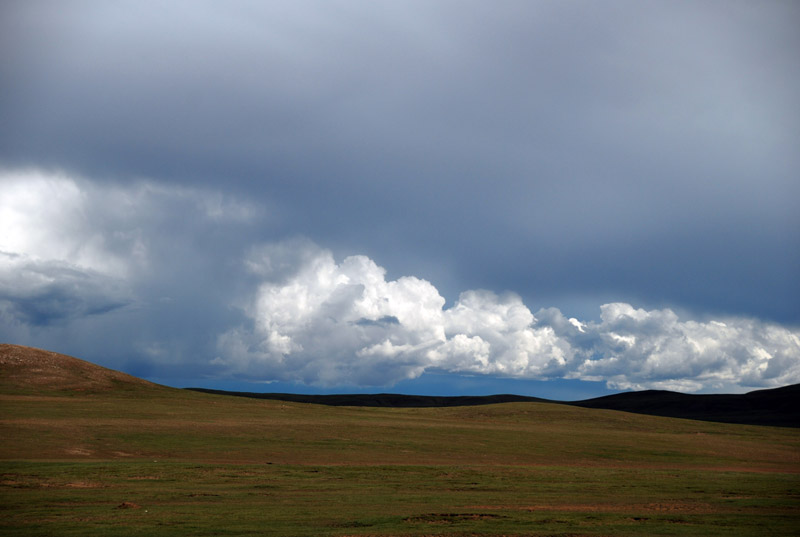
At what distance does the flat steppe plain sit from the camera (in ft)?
86.6

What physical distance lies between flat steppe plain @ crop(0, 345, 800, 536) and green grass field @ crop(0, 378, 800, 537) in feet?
0.59

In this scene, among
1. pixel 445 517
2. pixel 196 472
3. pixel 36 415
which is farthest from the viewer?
pixel 36 415

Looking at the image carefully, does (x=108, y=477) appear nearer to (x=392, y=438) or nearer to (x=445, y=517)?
(x=445, y=517)

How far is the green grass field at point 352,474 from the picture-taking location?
26294mm

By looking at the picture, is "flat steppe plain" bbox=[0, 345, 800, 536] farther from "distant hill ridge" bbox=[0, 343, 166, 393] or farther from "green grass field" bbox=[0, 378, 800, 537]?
"distant hill ridge" bbox=[0, 343, 166, 393]

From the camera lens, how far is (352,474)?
1759 inches

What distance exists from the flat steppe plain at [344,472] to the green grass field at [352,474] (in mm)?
181

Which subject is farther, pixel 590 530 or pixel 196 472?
pixel 196 472

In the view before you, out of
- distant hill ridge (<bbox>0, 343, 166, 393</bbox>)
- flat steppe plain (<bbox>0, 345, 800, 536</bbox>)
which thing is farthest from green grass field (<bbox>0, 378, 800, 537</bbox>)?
distant hill ridge (<bbox>0, 343, 166, 393</bbox>)

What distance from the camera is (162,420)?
73.4 m

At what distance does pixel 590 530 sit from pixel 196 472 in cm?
2742

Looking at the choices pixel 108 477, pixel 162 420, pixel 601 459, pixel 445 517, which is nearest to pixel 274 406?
pixel 162 420

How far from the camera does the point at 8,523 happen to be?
80.8 ft

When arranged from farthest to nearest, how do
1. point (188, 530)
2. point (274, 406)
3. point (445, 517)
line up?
point (274, 406), point (445, 517), point (188, 530)
